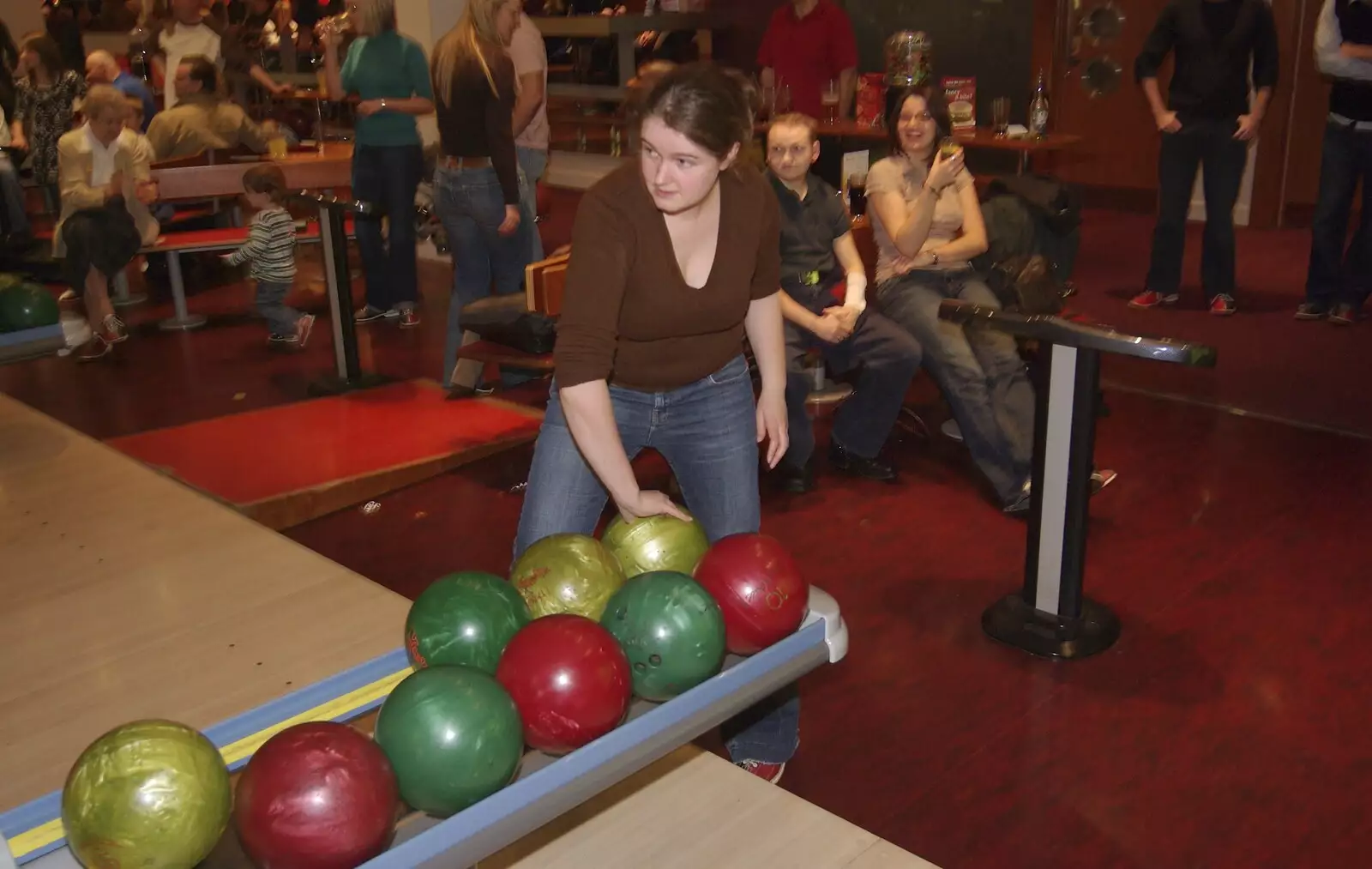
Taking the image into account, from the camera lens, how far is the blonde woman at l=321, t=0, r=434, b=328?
6.17 m

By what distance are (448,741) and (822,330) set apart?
2.79 metres

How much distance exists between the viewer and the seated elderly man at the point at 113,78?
7.78 m

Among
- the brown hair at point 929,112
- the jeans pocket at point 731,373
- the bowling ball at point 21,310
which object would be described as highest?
the brown hair at point 929,112

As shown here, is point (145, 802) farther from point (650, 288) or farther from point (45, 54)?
point (45, 54)

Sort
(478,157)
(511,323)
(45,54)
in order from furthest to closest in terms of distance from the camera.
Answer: (45,54) → (478,157) → (511,323)

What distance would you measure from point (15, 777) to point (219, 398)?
12.5 ft

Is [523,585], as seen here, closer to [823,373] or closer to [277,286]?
[823,373]

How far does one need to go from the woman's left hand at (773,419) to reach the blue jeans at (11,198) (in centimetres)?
751

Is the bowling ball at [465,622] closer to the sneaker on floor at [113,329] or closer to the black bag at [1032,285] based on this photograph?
the black bag at [1032,285]

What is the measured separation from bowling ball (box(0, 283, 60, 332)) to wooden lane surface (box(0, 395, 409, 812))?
1.90 ft

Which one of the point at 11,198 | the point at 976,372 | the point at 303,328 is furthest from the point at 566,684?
the point at 11,198

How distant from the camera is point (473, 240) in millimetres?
5395

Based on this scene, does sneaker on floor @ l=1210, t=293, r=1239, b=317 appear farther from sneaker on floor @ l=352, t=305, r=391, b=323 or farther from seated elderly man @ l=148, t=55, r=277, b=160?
seated elderly man @ l=148, t=55, r=277, b=160

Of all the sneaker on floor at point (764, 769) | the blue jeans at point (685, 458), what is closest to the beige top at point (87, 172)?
the blue jeans at point (685, 458)
